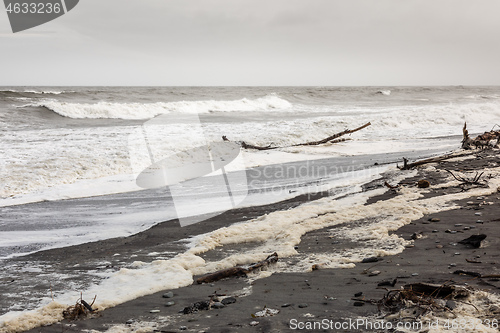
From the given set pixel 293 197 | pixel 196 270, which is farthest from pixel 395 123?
pixel 196 270

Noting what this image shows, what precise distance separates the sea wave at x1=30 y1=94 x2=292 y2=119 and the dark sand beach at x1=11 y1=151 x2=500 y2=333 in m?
20.5

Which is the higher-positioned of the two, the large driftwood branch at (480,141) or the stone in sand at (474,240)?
the stone in sand at (474,240)

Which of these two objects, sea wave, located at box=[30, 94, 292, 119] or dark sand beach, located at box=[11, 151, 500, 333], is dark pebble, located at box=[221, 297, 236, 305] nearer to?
dark sand beach, located at box=[11, 151, 500, 333]

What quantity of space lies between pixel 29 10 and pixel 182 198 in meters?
4.93

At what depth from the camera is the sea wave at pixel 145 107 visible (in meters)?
23.0

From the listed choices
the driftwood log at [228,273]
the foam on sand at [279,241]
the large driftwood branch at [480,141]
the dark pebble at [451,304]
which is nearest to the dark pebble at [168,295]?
the foam on sand at [279,241]

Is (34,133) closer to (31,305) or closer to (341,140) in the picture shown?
(341,140)

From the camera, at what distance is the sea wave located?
23.0 meters

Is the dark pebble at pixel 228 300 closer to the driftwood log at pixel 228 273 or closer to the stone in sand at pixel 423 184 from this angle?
the driftwood log at pixel 228 273

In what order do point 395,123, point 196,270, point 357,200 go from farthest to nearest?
point 395,123 → point 357,200 → point 196,270

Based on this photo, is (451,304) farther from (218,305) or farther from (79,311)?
(79,311)

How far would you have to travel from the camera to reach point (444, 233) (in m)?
4.07

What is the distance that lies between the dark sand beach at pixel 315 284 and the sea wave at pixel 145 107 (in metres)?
20.5

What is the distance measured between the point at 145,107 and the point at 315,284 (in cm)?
2537
